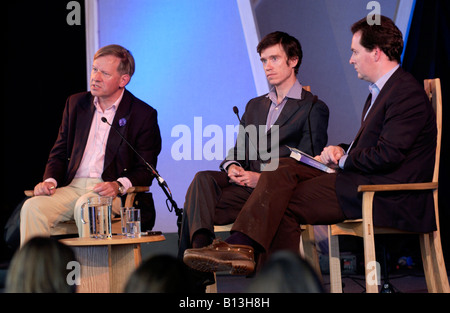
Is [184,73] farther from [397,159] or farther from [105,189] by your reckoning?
[397,159]

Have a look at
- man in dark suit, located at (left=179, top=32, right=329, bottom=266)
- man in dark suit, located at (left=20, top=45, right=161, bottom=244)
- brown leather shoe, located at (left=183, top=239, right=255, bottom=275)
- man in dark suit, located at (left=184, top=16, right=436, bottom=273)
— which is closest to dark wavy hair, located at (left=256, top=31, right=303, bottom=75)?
man in dark suit, located at (left=179, top=32, right=329, bottom=266)

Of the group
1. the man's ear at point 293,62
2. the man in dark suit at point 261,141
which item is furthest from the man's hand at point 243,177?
the man's ear at point 293,62

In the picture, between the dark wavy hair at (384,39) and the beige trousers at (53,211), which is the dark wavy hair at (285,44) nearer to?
the dark wavy hair at (384,39)

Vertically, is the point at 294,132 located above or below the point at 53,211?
above

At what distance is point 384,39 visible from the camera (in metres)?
2.69

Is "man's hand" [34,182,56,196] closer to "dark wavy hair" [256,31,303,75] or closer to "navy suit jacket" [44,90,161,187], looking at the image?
"navy suit jacket" [44,90,161,187]

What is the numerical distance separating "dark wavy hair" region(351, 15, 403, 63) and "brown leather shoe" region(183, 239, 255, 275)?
3.80ft

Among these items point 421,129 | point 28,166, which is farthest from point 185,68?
point 421,129

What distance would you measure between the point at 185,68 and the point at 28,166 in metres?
1.48

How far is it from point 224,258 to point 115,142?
135 centimetres

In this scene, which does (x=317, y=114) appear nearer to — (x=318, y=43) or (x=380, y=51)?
(x=380, y=51)

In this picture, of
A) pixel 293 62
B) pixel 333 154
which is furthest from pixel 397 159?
pixel 293 62

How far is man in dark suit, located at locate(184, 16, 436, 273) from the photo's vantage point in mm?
2410
